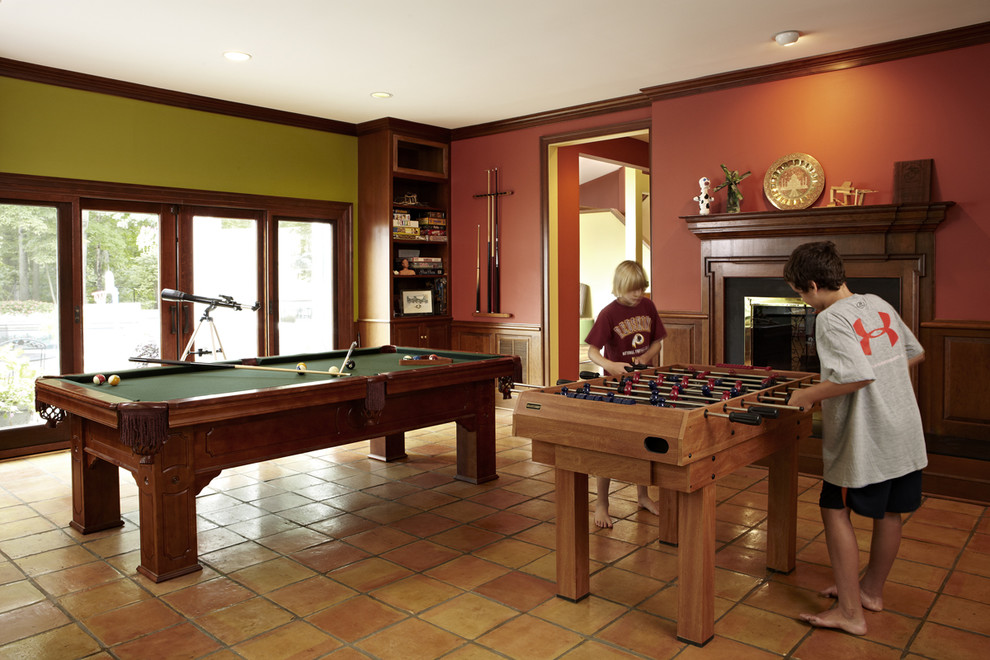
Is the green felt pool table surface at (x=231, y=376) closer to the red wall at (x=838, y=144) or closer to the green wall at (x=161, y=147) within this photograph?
the red wall at (x=838, y=144)

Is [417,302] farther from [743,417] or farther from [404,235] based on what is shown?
[743,417]

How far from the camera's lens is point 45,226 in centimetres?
520

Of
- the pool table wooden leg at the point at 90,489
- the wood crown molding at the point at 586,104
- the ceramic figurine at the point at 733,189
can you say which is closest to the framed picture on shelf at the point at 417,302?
the wood crown molding at the point at 586,104

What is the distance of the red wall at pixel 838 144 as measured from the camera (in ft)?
14.1

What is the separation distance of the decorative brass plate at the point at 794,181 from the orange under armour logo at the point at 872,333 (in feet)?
8.44

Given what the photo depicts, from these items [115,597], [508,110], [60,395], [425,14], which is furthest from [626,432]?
[508,110]

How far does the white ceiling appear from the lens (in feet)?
13.0

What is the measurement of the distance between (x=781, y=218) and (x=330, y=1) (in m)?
3.18

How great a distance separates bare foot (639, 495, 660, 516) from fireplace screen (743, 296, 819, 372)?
5.69 ft

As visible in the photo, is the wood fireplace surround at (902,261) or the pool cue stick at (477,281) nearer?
the wood fireplace surround at (902,261)

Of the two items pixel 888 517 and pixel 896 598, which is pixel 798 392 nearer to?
pixel 888 517

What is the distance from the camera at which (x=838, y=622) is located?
8.30ft

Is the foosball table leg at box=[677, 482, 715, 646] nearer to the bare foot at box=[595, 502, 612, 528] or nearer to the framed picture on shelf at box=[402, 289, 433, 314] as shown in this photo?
the bare foot at box=[595, 502, 612, 528]

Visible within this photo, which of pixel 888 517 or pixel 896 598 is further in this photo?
pixel 896 598
